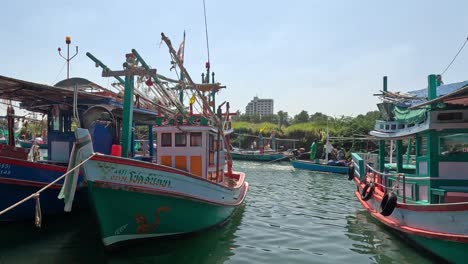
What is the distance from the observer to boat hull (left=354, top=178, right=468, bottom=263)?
696 cm

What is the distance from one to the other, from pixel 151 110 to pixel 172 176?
7250 mm

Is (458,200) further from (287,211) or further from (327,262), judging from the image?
(287,211)

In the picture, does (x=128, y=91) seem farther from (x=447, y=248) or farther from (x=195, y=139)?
(x=447, y=248)

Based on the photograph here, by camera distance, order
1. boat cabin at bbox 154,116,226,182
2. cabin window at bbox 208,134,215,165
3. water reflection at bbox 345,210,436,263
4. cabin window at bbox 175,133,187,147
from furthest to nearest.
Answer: cabin window at bbox 208,134,215,165
cabin window at bbox 175,133,187,147
boat cabin at bbox 154,116,226,182
water reflection at bbox 345,210,436,263

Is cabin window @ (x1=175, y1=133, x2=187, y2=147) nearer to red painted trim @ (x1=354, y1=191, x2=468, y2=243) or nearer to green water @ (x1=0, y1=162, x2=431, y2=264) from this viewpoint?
green water @ (x1=0, y1=162, x2=431, y2=264)

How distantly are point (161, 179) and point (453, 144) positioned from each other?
666 centimetres

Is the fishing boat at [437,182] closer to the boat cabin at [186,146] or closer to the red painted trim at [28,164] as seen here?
the boat cabin at [186,146]

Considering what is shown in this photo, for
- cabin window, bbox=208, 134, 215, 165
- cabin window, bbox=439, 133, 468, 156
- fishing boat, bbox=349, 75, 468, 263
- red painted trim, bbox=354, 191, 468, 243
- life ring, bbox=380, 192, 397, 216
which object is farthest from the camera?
cabin window, bbox=208, 134, 215, 165

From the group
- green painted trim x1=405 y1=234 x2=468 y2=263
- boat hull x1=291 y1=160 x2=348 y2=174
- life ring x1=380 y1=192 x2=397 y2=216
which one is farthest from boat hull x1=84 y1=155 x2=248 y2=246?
boat hull x1=291 y1=160 x2=348 y2=174

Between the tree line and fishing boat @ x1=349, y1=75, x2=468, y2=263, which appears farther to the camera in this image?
the tree line

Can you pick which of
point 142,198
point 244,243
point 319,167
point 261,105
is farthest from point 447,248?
point 261,105

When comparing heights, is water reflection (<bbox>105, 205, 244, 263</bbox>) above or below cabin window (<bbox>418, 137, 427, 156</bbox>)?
below

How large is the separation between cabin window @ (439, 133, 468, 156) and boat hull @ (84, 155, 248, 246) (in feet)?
18.5

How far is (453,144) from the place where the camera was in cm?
898
